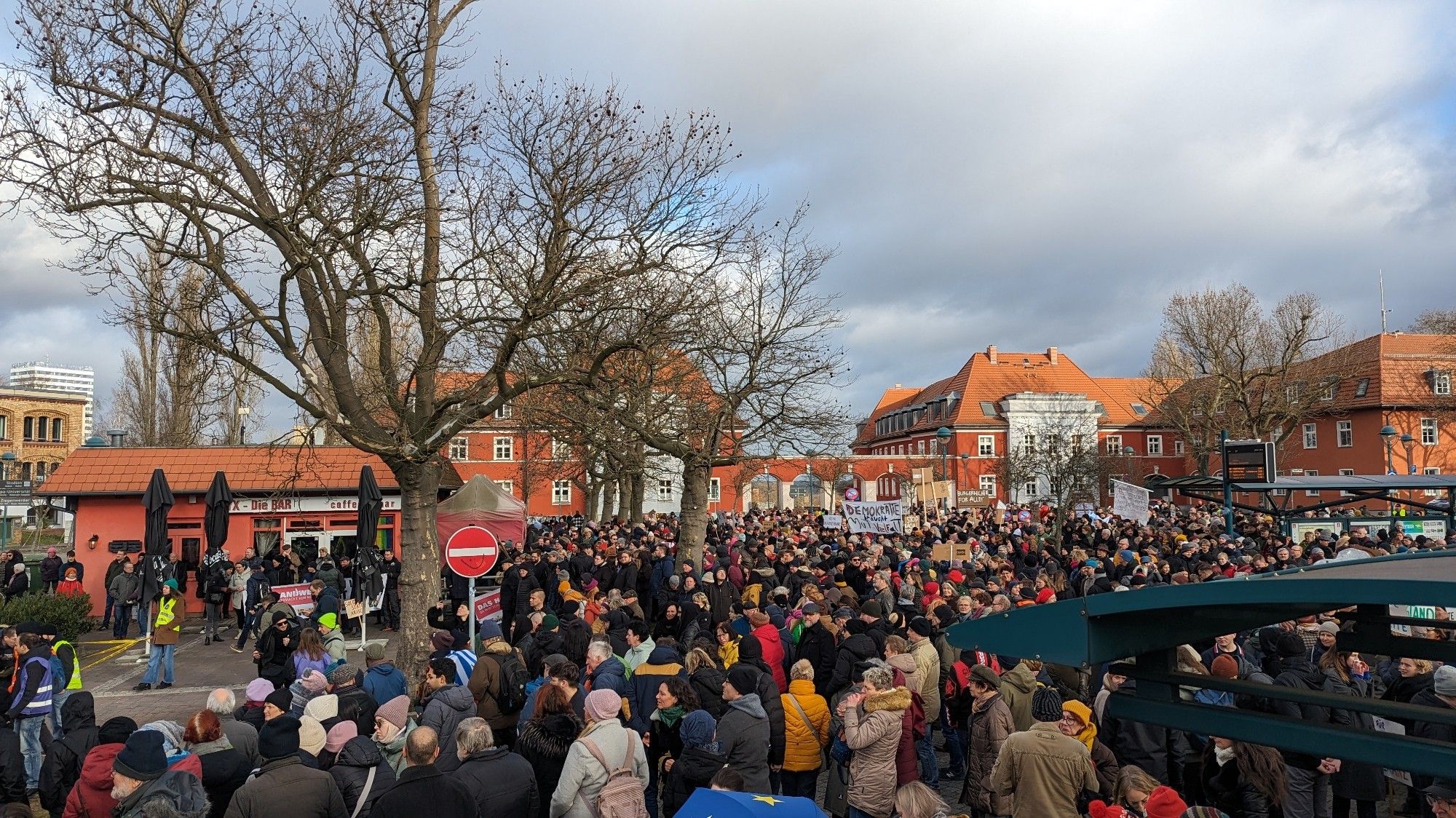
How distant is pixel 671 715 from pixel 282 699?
2.94 m

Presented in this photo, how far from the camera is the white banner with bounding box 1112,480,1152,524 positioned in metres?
22.9

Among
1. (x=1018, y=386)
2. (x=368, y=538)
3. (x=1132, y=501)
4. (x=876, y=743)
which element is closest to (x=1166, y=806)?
(x=876, y=743)

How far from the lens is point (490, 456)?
65.7 meters

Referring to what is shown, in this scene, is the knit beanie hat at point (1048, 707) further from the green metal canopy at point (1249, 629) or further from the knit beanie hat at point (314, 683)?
the knit beanie hat at point (314, 683)

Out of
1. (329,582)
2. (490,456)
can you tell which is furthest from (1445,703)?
(490,456)

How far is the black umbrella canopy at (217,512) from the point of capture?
18281mm

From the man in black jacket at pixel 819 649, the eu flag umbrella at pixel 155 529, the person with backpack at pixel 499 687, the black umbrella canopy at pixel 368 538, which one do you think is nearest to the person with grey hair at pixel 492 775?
the person with backpack at pixel 499 687

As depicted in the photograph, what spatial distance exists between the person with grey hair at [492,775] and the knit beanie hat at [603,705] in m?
0.49

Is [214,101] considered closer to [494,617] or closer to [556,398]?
[494,617]

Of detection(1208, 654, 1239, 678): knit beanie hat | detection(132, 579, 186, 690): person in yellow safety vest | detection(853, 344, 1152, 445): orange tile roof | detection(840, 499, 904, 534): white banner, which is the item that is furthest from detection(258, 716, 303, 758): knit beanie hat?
detection(853, 344, 1152, 445): orange tile roof

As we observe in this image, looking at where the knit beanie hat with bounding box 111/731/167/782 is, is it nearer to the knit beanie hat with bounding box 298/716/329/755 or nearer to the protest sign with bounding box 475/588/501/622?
the knit beanie hat with bounding box 298/716/329/755

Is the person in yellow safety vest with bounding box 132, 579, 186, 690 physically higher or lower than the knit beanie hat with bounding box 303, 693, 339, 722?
lower

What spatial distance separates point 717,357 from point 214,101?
11.4m

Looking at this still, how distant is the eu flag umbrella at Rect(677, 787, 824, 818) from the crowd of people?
0.98m
